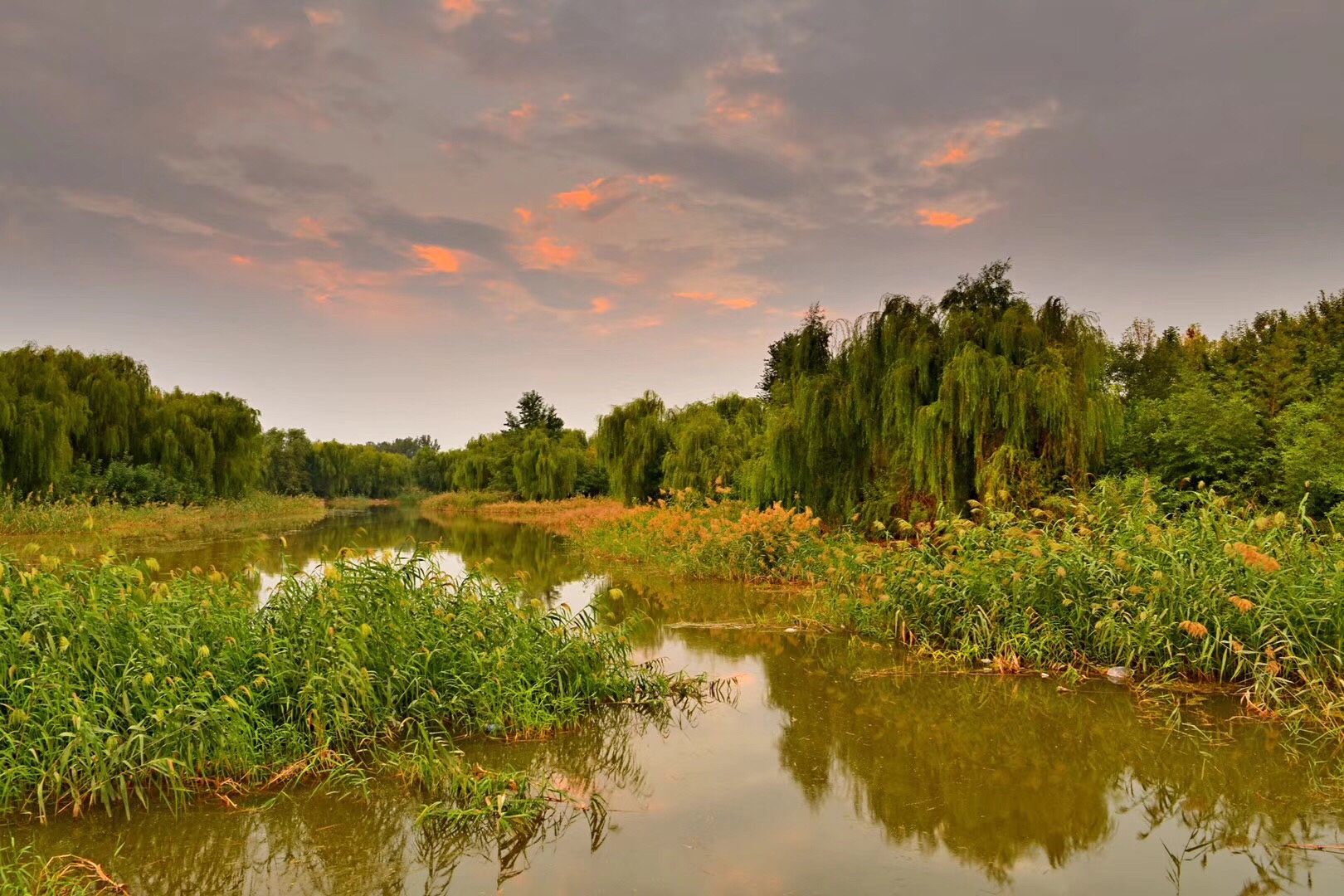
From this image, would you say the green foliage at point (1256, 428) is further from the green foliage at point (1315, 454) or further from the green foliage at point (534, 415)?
the green foliage at point (534, 415)

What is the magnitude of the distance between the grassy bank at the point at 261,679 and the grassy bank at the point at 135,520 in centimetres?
1034

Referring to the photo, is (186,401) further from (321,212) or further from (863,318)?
(863,318)

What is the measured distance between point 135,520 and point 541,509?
58.9 ft

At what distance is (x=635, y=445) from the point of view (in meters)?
25.5

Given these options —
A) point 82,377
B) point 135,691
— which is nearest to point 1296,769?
point 135,691

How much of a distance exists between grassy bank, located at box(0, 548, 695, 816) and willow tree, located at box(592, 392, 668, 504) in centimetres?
1897

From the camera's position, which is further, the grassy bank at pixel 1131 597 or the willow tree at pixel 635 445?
the willow tree at pixel 635 445

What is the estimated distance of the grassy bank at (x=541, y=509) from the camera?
78.2ft

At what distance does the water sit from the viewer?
135 inches

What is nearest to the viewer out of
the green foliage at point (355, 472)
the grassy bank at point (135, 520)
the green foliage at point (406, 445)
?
the grassy bank at point (135, 520)

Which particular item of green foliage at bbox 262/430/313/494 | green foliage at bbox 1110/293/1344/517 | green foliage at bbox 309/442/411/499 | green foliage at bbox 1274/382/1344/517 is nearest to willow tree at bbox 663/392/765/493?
green foliage at bbox 1110/293/1344/517

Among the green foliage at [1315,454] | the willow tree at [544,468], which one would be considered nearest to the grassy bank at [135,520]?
the willow tree at [544,468]

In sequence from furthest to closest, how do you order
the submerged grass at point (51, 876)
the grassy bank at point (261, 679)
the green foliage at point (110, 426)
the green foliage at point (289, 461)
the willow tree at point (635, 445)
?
the green foliage at point (289, 461) < the willow tree at point (635, 445) < the green foliage at point (110, 426) < the grassy bank at point (261, 679) < the submerged grass at point (51, 876)

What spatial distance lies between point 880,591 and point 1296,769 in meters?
3.96
